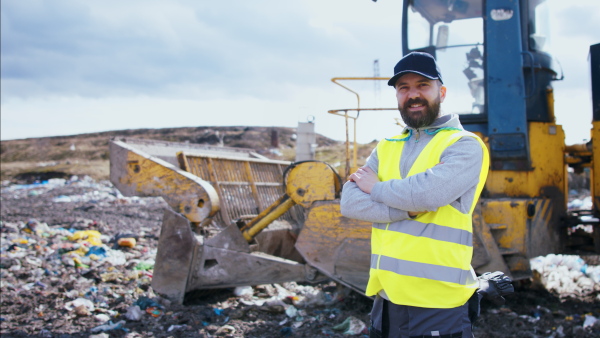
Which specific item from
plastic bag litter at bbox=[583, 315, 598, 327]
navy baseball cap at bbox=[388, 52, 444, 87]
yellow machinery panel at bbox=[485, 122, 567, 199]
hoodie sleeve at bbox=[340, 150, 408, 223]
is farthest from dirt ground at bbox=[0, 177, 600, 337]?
navy baseball cap at bbox=[388, 52, 444, 87]

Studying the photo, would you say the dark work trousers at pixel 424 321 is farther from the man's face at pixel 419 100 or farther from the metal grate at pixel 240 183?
the metal grate at pixel 240 183

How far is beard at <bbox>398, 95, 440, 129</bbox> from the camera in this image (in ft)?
6.49

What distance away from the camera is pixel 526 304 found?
442 centimetres

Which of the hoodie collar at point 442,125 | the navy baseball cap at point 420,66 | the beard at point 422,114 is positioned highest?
the navy baseball cap at point 420,66

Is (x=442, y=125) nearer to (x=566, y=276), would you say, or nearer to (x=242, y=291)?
(x=242, y=291)

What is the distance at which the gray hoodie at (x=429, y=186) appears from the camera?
179 centimetres

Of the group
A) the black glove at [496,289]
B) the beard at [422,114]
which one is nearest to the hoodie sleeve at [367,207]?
the beard at [422,114]

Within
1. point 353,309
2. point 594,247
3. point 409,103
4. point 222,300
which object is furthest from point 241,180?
point 409,103

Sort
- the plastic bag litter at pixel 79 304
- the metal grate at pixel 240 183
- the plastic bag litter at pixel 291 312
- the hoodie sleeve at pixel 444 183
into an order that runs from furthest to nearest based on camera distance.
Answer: the metal grate at pixel 240 183, the plastic bag litter at pixel 79 304, the plastic bag litter at pixel 291 312, the hoodie sleeve at pixel 444 183

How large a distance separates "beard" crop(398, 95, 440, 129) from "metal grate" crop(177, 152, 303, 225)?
9.63 feet

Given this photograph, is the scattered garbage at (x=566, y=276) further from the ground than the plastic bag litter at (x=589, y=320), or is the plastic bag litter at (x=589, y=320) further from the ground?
the plastic bag litter at (x=589, y=320)

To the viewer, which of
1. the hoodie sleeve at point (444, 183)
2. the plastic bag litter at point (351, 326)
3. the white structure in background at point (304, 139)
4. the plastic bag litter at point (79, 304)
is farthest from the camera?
the white structure in background at point (304, 139)

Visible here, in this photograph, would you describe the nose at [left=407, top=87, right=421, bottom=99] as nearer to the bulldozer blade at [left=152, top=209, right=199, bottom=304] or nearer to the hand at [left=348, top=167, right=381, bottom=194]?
the hand at [left=348, top=167, right=381, bottom=194]

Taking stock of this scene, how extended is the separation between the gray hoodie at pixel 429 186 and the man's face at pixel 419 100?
5cm
